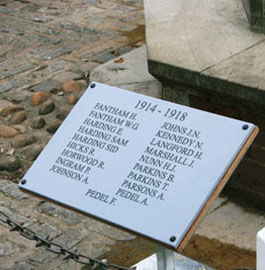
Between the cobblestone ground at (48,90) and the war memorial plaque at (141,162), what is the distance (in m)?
1.09

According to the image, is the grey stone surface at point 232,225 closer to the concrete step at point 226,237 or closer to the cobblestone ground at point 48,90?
the concrete step at point 226,237

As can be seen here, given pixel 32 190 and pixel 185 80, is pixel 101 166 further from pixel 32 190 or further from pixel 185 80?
pixel 185 80

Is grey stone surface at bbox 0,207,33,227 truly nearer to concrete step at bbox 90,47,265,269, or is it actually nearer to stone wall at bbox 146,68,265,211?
concrete step at bbox 90,47,265,269

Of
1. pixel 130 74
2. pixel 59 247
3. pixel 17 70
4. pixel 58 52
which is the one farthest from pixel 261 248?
pixel 58 52

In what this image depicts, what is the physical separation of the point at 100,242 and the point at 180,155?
1.50m

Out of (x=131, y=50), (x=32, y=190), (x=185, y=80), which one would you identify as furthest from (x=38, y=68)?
(x=32, y=190)

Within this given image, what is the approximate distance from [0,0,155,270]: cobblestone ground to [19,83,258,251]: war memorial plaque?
109 cm

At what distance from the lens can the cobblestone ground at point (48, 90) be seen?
458 centimetres

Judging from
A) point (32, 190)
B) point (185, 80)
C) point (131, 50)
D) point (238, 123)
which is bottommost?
point (131, 50)

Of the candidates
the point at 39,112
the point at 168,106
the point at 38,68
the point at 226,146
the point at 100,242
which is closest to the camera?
the point at 226,146

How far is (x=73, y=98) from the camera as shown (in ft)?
20.3

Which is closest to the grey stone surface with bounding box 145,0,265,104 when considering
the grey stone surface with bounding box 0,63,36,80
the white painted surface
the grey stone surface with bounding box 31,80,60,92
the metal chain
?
the grey stone surface with bounding box 31,80,60,92

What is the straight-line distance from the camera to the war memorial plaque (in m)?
3.13

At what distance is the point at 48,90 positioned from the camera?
254 inches
